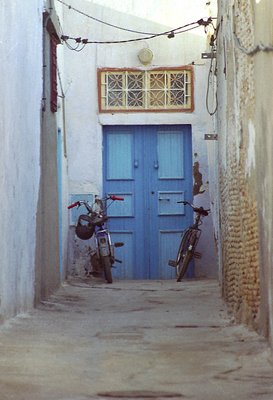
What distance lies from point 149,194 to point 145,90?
1.56 metres

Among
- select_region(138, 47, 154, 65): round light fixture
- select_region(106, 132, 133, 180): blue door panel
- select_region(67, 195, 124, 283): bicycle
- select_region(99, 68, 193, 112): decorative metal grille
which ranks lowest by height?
select_region(67, 195, 124, 283): bicycle

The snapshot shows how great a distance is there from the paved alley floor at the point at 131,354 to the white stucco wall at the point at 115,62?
15.1 feet

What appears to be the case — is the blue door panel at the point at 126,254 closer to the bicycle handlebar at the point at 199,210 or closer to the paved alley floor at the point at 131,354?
the bicycle handlebar at the point at 199,210

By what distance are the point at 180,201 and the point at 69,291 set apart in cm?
316

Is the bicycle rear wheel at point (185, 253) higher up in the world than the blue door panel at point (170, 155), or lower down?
lower down

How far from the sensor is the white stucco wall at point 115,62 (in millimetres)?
12641

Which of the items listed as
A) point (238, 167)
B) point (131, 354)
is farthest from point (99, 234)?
point (131, 354)

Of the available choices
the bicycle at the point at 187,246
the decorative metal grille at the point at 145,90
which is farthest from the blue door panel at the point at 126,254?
the decorative metal grille at the point at 145,90

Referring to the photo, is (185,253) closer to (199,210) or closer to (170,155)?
(199,210)

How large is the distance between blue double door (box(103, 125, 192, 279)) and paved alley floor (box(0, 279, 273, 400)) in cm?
431

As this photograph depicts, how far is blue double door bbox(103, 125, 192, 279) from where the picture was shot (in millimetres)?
12648

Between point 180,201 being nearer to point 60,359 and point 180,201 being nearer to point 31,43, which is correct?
point 31,43

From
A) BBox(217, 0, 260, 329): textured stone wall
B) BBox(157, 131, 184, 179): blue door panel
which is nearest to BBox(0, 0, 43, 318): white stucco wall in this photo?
BBox(217, 0, 260, 329): textured stone wall

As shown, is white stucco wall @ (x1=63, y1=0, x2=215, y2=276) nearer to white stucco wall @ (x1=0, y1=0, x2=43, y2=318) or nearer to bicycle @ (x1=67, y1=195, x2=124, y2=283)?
bicycle @ (x1=67, y1=195, x2=124, y2=283)
